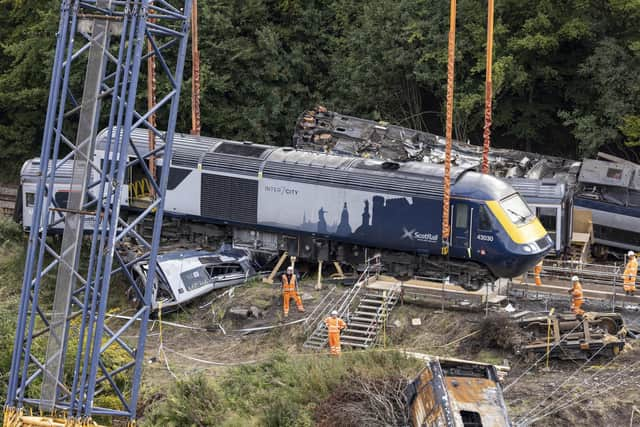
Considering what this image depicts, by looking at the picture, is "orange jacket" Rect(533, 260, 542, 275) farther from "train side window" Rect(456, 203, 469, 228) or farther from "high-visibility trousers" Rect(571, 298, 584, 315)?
"high-visibility trousers" Rect(571, 298, 584, 315)

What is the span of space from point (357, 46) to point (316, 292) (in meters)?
17.4

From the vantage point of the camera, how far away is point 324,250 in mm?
26984

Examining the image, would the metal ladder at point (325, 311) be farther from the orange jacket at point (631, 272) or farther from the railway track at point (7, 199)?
the railway track at point (7, 199)

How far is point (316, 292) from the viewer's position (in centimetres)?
2558

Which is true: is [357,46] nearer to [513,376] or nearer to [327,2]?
[327,2]

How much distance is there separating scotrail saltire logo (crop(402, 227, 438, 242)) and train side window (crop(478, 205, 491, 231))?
47.9 inches

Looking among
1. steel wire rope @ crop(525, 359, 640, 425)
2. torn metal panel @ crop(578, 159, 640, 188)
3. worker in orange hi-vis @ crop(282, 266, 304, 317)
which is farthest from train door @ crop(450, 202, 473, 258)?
torn metal panel @ crop(578, 159, 640, 188)

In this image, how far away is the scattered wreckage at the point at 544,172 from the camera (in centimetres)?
2880

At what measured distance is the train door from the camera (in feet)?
80.9

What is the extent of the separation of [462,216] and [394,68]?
50.6 feet

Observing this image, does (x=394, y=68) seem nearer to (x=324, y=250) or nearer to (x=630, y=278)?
(x=324, y=250)

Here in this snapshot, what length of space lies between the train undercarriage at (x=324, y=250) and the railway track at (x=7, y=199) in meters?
9.62

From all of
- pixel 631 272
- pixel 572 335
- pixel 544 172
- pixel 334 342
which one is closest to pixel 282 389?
pixel 334 342

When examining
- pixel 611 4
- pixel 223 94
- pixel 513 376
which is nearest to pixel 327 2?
pixel 223 94
